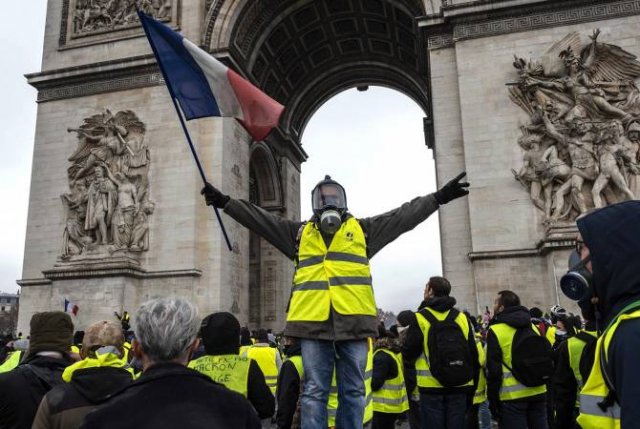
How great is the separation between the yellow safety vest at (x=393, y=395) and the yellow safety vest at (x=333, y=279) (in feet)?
8.74

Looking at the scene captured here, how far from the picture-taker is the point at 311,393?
3783mm

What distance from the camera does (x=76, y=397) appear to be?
107 inches

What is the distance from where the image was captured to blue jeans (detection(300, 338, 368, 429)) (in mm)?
3766

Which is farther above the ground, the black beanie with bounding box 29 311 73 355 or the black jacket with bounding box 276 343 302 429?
the black beanie with bounding box 29 311 73 355

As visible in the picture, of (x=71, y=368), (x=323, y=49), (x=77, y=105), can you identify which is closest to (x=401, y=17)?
(x=323, y=49)

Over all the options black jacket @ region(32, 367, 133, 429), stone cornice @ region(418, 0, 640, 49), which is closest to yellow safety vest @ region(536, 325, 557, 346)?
black jacket @ region(32, 367, 133, 429)

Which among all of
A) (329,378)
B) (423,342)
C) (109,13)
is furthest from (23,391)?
(109,13)

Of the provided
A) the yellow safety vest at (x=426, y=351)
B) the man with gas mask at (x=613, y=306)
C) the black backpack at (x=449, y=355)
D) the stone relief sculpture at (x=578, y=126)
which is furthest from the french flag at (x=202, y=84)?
the stone relief sculpture at (x=578, y=126)

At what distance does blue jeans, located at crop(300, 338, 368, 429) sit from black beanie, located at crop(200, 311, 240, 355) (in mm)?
540

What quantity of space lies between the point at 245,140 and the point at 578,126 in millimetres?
10815

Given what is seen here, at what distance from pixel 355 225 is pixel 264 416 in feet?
5.14

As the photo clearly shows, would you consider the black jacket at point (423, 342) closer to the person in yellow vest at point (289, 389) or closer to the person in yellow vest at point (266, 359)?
the person in yellow vest at point (289, 389)

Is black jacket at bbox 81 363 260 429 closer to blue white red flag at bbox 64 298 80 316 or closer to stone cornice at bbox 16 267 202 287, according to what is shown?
stone cornice at bbox 16 267 202 287

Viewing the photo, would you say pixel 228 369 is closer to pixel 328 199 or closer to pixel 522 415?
pixel 328 199
